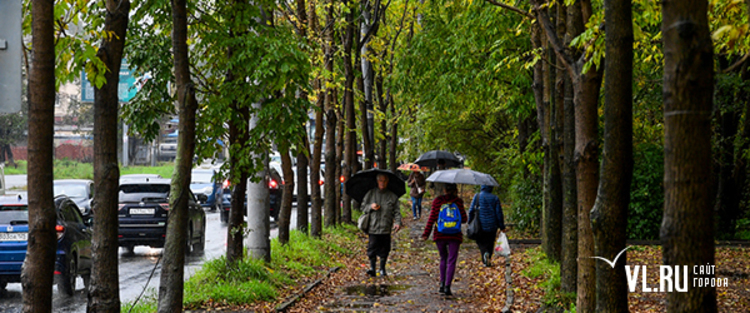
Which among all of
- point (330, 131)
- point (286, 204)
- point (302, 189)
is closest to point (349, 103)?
point (330, 131)

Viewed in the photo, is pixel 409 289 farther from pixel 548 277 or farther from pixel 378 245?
pixel 548 277

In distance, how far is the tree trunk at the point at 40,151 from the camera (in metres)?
5.34

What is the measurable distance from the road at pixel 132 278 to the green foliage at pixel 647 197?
9169 mm

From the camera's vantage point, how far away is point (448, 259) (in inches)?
468

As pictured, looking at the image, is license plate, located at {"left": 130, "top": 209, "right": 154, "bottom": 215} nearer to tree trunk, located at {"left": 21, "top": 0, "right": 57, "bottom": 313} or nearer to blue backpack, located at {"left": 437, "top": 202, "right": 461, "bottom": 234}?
blue backpack, located at {"left": 437, "top": 202, "right": 461, "bottom": 234}

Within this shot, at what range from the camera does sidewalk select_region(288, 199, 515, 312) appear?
418 inches

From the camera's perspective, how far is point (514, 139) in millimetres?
28609

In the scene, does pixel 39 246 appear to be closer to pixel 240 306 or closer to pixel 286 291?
pixel 240 306

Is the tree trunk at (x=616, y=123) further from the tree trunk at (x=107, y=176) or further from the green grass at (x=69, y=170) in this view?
the green grass at (x=69, y=170)

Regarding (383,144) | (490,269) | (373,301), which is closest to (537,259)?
(490,269)

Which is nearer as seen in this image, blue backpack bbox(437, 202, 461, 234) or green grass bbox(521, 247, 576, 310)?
green grass bbox(521, 247, 576, 310)

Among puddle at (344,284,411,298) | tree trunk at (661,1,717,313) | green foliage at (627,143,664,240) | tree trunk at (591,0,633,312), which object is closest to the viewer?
tree trunk at (661,1,717,313)

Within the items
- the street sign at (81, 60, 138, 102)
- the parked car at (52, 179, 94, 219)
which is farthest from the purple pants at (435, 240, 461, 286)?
the street sign at (81, 60, 138, 102)

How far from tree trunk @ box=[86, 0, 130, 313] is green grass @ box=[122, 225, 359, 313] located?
2670 millimetres
